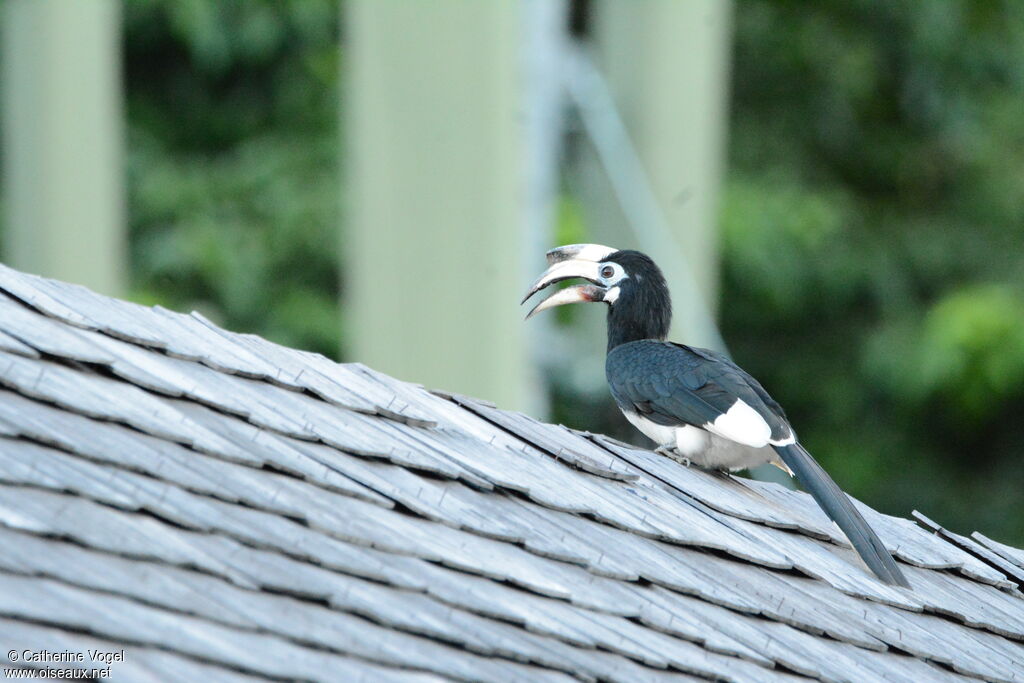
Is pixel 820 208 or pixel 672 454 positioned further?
pixel 820 208

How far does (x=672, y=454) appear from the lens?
158 inches

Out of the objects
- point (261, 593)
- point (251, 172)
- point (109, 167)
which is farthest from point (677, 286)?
point (261, 593)

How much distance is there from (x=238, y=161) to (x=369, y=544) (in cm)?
856

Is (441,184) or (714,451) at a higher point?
(441,184)

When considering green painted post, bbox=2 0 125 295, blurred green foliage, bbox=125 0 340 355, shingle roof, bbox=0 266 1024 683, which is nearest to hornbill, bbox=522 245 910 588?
shingle roof, bbox=0 266 1024 683

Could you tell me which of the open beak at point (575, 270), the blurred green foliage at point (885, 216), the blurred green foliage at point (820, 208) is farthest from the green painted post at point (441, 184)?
the blurred green foliage at point (885, 216)

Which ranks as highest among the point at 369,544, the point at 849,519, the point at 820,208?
the point at 820,208

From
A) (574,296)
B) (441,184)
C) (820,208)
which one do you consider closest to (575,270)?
(574,296)

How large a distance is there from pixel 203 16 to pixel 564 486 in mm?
7572

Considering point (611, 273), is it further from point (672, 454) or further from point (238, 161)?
point (238, 161)

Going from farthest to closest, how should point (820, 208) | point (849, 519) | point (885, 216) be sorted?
point (885, 216) < point (820, 208) < point (849, 519)

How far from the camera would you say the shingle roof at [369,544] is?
2145 millimetres

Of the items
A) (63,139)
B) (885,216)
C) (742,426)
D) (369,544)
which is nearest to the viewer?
(369,544)

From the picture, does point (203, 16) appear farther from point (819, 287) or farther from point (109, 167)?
point (819, 287)
